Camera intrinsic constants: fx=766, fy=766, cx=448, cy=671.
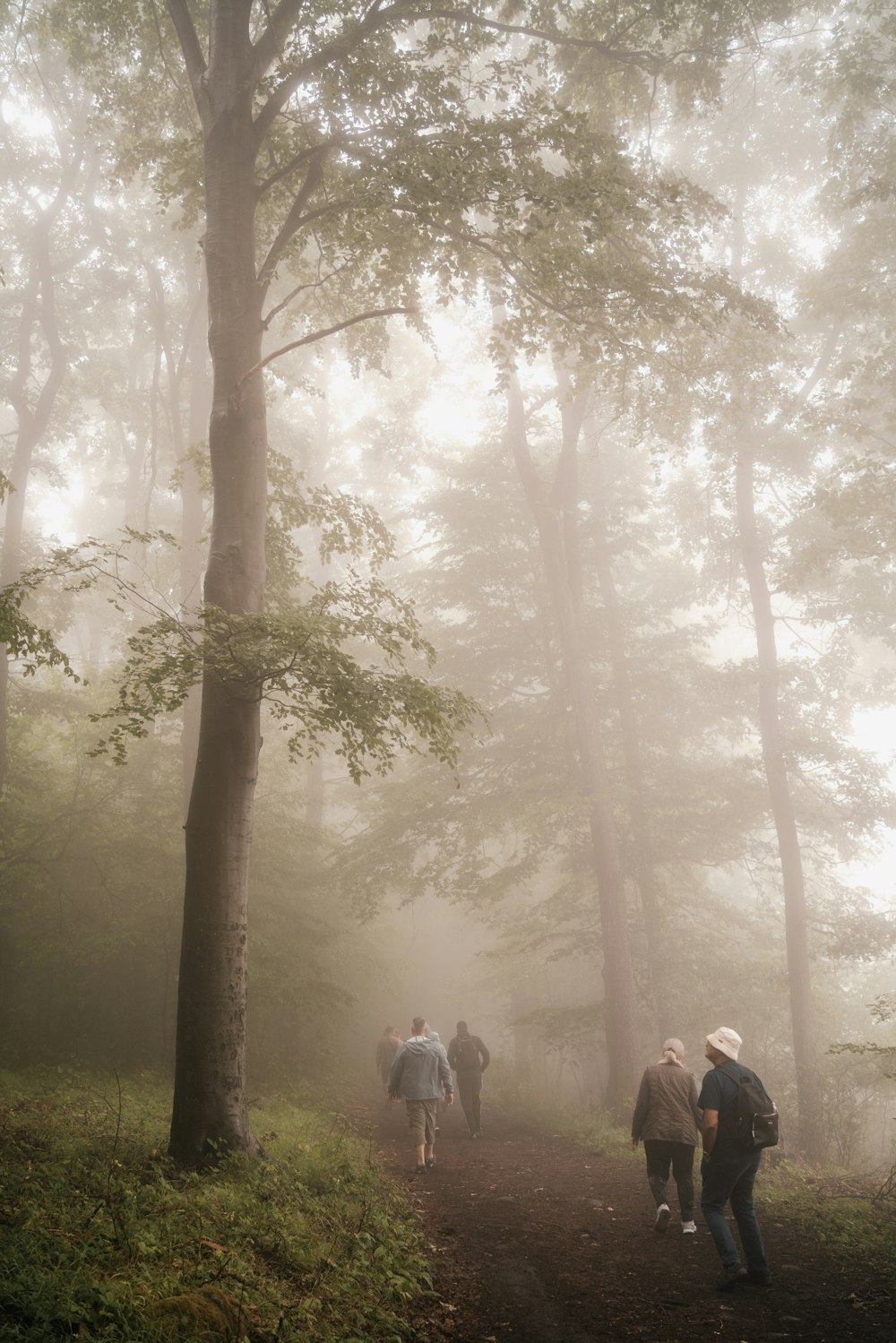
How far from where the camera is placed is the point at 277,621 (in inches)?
225

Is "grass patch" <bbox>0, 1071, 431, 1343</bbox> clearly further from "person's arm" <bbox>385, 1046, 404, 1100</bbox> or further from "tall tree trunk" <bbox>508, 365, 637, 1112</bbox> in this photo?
"tall tree trunk" <bbox>508, 365, 637, 1112</bbox>

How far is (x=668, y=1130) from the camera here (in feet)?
22.8

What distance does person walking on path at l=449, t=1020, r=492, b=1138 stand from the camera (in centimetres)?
1266

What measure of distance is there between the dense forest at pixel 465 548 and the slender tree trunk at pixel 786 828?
3.6 inches

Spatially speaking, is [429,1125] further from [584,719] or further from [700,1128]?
[584,719]

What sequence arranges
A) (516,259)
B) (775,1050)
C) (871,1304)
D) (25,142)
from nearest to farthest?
(871,1304)
(516,259)
(775,1050)
(25,142)

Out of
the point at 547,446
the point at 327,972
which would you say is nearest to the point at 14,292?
the point at 547,446

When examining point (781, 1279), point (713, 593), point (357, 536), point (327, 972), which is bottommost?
point (781, 1279)

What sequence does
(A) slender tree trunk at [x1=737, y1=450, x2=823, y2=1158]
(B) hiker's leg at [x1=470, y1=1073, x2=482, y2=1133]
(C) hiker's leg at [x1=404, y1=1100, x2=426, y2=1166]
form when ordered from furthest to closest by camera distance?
(A) slender tree trunk at [x1=737, y1=450, x2=823, y2=1158] < (B) hiker's leg at [x1=470, y1=1073, x2=482, y2=1133] < (C) hiker's leg at [x1=404, y1=1100, x2=426, y2=1166]

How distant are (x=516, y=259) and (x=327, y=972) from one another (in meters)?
11.6

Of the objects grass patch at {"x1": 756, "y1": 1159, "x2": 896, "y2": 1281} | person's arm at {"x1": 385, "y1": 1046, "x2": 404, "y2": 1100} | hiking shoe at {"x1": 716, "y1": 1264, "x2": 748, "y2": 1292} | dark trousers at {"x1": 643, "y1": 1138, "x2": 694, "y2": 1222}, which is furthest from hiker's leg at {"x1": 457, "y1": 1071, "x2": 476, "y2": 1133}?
hiking shoe at {"x1": 716, "y1": 1264, "x2": 748, "y2": 1292}

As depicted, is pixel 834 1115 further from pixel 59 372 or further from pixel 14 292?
pixel 14 292

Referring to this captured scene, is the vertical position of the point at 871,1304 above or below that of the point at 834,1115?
above

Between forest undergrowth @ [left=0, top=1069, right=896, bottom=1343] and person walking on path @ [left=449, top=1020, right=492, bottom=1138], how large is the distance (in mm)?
4857
